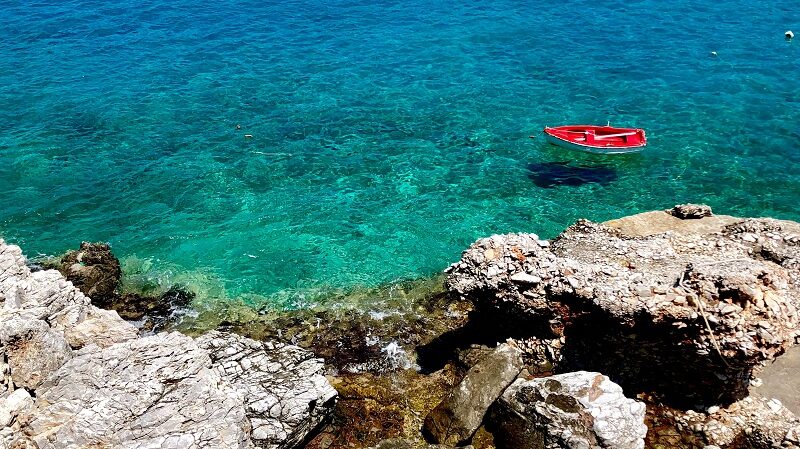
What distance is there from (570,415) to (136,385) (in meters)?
9.22

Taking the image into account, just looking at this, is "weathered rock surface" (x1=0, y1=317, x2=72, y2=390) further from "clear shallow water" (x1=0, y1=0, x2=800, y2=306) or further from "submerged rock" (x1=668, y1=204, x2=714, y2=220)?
"submerged rock" (x1=668, y1=204, x2=714, y2=220)

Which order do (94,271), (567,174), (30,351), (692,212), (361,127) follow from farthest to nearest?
(361,127) < (567,174) < (692,212) < (94,271) < (30,351)

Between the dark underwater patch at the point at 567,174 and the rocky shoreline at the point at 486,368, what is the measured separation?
9.95 meters

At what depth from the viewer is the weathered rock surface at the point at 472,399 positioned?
45.6 feet

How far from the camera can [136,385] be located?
520 inches

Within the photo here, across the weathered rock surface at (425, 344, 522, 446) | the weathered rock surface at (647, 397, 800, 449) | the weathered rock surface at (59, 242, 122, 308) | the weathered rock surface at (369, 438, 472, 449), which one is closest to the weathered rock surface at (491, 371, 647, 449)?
the weathered rock surface at (425, 344, 522, 446)

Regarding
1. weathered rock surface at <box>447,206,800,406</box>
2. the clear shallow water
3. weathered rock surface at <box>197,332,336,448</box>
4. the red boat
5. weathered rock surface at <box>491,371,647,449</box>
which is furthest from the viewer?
the red boat

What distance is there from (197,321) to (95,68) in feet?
88.7

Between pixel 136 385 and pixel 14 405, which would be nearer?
pixel 14 405

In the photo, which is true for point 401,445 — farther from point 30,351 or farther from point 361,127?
point 361,127

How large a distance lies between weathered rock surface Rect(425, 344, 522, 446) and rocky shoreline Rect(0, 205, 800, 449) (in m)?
0.04

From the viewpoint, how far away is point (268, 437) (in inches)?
533

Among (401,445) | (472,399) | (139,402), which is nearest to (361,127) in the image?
(472,399)

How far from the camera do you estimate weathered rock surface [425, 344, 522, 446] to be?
13.9 meters
